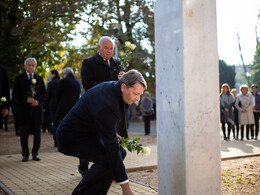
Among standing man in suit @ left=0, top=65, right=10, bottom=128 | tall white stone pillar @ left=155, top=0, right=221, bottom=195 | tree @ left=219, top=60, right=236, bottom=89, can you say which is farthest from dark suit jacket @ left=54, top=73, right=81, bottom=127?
tree @ left=219, top=60, right=236, bottom=89

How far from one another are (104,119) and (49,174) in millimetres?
3513

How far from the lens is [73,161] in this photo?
308 inches

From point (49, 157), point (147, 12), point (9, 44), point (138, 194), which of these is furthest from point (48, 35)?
point (138, 194)

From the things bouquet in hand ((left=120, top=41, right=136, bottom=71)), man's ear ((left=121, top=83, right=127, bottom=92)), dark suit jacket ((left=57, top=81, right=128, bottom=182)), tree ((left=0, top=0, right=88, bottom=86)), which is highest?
tree ((left=0, top=0, right=88, bottom=86))

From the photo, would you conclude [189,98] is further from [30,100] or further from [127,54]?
[30,100]

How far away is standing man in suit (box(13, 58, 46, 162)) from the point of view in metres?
7.79

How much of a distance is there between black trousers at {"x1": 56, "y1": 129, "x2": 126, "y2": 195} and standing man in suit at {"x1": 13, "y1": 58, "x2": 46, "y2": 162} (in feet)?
14.5

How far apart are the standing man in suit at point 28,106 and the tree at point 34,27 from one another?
13846mm

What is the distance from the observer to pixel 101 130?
3.18 meters

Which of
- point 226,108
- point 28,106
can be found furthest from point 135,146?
point 226,108

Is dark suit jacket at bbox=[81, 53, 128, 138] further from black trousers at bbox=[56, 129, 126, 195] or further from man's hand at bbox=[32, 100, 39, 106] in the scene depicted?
man's hand at bbox=[32, 100, 39, 106]

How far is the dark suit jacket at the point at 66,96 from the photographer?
8.20m

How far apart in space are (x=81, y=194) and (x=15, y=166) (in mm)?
4191

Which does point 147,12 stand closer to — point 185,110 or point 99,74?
point 99,74
